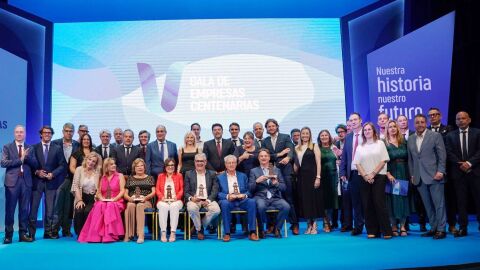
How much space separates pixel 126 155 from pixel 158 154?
0.46 metres

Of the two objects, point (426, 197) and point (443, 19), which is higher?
point (443, 19)

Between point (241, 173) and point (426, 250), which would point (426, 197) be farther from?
point (241, 173)

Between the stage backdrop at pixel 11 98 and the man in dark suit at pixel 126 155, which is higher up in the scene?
the stage backdrop at pixel 11 98

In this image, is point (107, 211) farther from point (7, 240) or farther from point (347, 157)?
point (347, 157)

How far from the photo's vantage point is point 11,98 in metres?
7.12

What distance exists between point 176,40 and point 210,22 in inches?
28.4

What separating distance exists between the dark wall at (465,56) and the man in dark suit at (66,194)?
19.9 feet

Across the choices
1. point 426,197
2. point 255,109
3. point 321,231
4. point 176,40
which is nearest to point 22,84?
point 176,40

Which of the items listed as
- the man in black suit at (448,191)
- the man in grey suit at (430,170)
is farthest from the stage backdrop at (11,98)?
the man in black suit at (448,191)

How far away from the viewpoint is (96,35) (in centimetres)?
793

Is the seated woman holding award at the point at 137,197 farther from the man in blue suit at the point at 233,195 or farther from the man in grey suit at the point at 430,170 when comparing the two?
the man in grey suit at the point at 430,170

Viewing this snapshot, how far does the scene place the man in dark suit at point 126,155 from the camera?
6121mm

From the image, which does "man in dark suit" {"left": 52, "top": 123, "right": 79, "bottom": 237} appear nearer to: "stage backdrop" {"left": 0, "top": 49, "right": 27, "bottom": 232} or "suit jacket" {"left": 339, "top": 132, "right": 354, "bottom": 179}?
"stage backdrop" {"left": 0, "top": 49, "right": 27, "bottom": 232}

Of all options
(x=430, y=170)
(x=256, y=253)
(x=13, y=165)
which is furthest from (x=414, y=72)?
(x=13, y=165)
